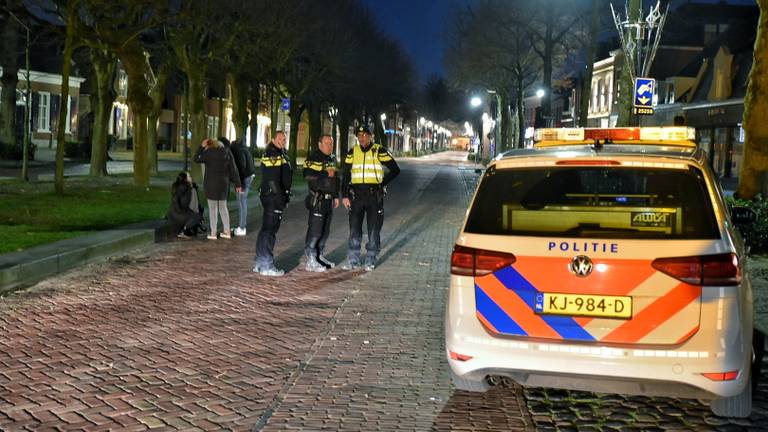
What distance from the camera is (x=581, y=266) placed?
16.5 feet

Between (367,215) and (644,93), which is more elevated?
(644,93)

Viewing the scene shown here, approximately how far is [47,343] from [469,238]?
4004 millimetres

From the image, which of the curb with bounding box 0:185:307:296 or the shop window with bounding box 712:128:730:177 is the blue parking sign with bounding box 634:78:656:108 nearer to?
the curb with bounding box 0:185:307:296

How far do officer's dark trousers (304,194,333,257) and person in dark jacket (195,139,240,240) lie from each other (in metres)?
3.86

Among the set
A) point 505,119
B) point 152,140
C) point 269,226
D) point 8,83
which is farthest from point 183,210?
point 505,119

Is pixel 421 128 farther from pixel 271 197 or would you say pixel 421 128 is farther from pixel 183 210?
pixel 271 197

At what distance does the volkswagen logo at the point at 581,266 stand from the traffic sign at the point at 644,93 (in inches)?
632

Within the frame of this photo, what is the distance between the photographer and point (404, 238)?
16219mm

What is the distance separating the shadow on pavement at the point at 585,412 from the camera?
5.57 m

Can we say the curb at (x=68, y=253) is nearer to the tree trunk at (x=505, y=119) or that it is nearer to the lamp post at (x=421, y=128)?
the tree trunk at (x=505, y=119)

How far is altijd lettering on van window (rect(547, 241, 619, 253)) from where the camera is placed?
16.4ft

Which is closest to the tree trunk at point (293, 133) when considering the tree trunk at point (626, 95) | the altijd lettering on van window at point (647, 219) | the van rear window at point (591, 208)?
the tree trunk at point (626, 95)

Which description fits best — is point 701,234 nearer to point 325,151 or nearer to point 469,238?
point 469,238

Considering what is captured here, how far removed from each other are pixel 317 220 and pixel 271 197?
0.64 meters
